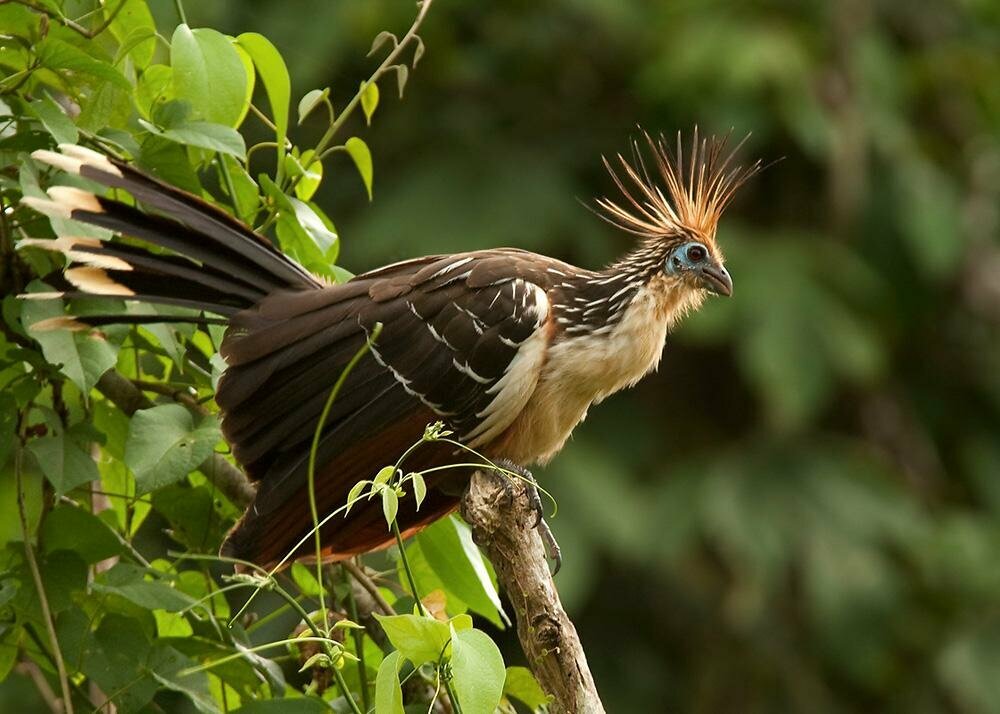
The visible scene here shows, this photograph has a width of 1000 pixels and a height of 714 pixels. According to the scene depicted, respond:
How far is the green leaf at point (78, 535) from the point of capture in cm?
243

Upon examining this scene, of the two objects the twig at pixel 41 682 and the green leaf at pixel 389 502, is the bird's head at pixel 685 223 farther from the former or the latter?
the twig at pixel 41 682

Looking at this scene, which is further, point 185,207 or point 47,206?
point 185,207

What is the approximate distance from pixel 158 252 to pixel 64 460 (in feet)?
1.63

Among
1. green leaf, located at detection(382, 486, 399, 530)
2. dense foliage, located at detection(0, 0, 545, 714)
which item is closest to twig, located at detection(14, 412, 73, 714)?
dense foliage, located at detection(0, 0, 545, 714)

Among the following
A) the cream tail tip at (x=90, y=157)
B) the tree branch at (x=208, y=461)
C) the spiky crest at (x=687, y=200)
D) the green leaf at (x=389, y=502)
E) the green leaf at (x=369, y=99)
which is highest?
the spiky crest at (x=687, y=200)

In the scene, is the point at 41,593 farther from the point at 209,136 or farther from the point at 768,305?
the point at 768,305

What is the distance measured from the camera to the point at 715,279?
326 centimetres

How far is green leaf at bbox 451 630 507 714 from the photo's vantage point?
1.91 metres

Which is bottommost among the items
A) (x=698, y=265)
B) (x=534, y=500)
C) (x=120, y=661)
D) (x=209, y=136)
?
(x=120, y=661)

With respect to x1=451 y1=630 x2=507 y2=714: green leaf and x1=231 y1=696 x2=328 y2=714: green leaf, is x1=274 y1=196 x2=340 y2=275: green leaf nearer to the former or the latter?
x1=231 y1=696 x2=328 y2=714: green leaf

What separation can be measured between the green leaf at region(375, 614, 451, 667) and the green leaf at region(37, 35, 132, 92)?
102cm

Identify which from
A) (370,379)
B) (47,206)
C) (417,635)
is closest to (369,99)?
(370,379)

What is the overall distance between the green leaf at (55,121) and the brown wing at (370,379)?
0.53 meters

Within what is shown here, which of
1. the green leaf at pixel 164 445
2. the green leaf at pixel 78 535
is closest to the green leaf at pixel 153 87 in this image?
the green leaf at pixel 164 445
